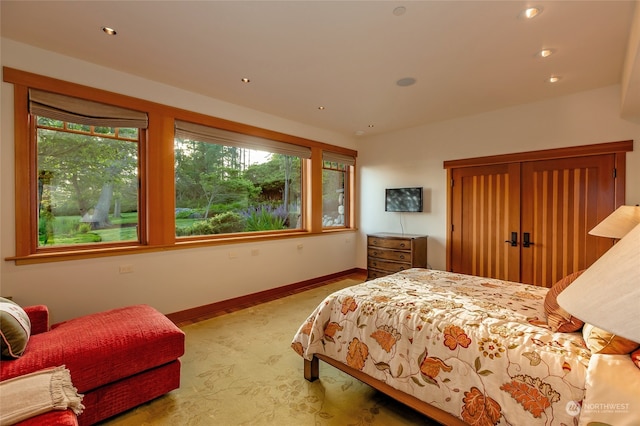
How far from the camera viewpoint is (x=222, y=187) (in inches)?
159

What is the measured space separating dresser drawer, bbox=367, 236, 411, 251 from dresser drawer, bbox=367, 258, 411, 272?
252 mm

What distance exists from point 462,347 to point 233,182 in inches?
137

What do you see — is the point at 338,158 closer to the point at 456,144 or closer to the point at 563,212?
the point at 456,144

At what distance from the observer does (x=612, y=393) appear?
1.13 metres

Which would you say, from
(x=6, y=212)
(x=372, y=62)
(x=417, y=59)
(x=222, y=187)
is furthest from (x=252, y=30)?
(x=6, y=212)

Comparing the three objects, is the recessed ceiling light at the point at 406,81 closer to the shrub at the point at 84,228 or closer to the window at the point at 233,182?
the window at the point at 233,182

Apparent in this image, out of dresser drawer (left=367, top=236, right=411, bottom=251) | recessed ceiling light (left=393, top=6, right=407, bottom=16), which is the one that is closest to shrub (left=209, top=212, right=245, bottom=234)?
dresser drawer (left=367, top=236, right=411, bottom=251)

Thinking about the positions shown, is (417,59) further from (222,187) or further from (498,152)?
(222,187)

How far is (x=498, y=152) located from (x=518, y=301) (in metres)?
2.75

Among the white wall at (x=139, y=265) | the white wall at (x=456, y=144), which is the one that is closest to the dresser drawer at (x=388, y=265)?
the white wall at (x=456, y=144)

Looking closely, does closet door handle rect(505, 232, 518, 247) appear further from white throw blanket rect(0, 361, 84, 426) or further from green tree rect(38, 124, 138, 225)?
green tree rect(38, 124, 138, 225)

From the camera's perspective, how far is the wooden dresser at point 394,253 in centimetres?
453

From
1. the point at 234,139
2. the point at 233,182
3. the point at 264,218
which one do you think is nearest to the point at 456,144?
the point at 264,218
